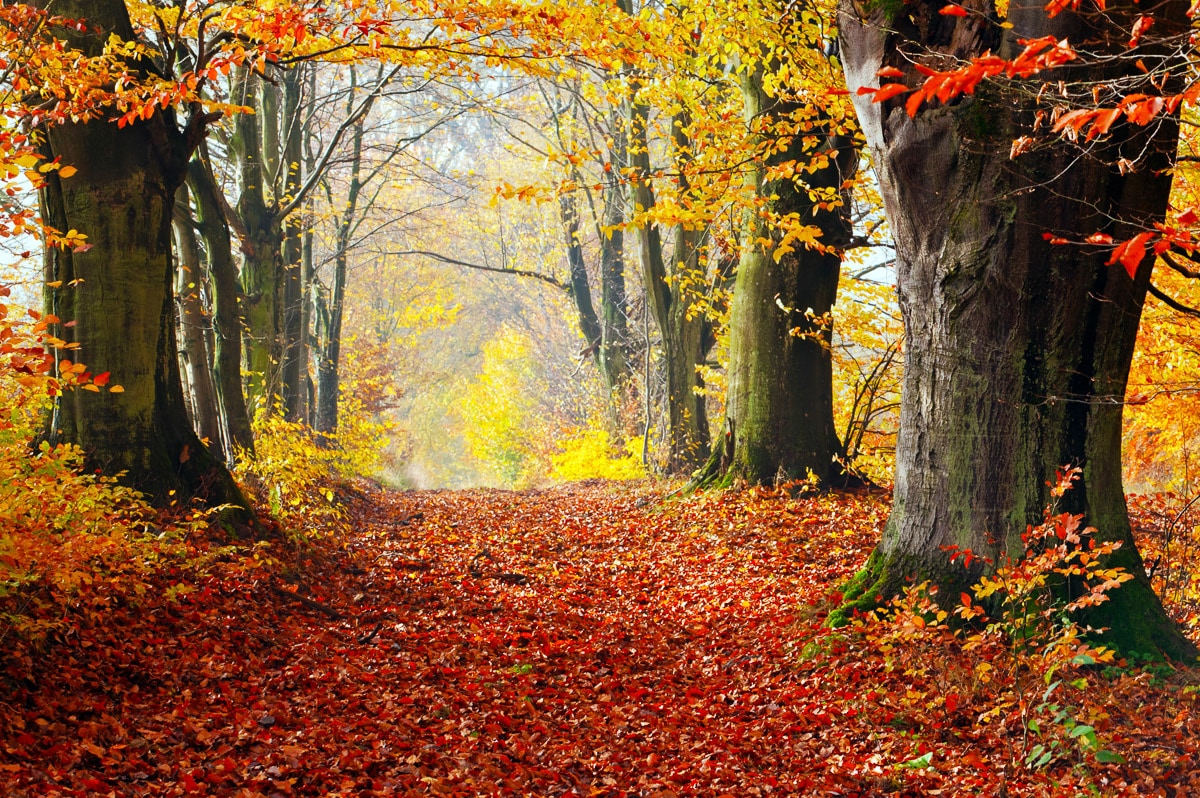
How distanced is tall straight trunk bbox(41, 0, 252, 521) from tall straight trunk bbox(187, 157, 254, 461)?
143 inches

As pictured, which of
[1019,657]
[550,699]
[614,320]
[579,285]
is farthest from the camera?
[579,285]

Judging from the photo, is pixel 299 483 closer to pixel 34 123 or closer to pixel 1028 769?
pixel 34 123

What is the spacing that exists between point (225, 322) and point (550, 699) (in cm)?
728

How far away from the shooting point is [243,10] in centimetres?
585

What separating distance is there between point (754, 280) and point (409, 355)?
97.2 ft

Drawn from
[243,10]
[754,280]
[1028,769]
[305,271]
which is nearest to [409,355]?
[305,271]

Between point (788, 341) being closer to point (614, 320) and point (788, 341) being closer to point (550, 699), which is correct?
point (550, 699)

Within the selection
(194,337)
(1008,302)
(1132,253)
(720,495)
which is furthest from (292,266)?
(1132,253)

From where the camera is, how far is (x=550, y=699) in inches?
201

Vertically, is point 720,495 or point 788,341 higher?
point 788,341

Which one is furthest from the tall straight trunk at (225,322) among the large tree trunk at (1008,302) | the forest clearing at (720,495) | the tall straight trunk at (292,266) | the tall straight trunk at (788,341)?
the large tree trunk at (1008,302)

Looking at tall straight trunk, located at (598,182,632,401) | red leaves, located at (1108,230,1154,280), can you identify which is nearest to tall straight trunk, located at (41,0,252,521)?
red leaves, located at (1108,230,1154,280)

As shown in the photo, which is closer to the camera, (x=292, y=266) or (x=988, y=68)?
(x=988, y=68)

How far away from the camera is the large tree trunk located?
475cm
